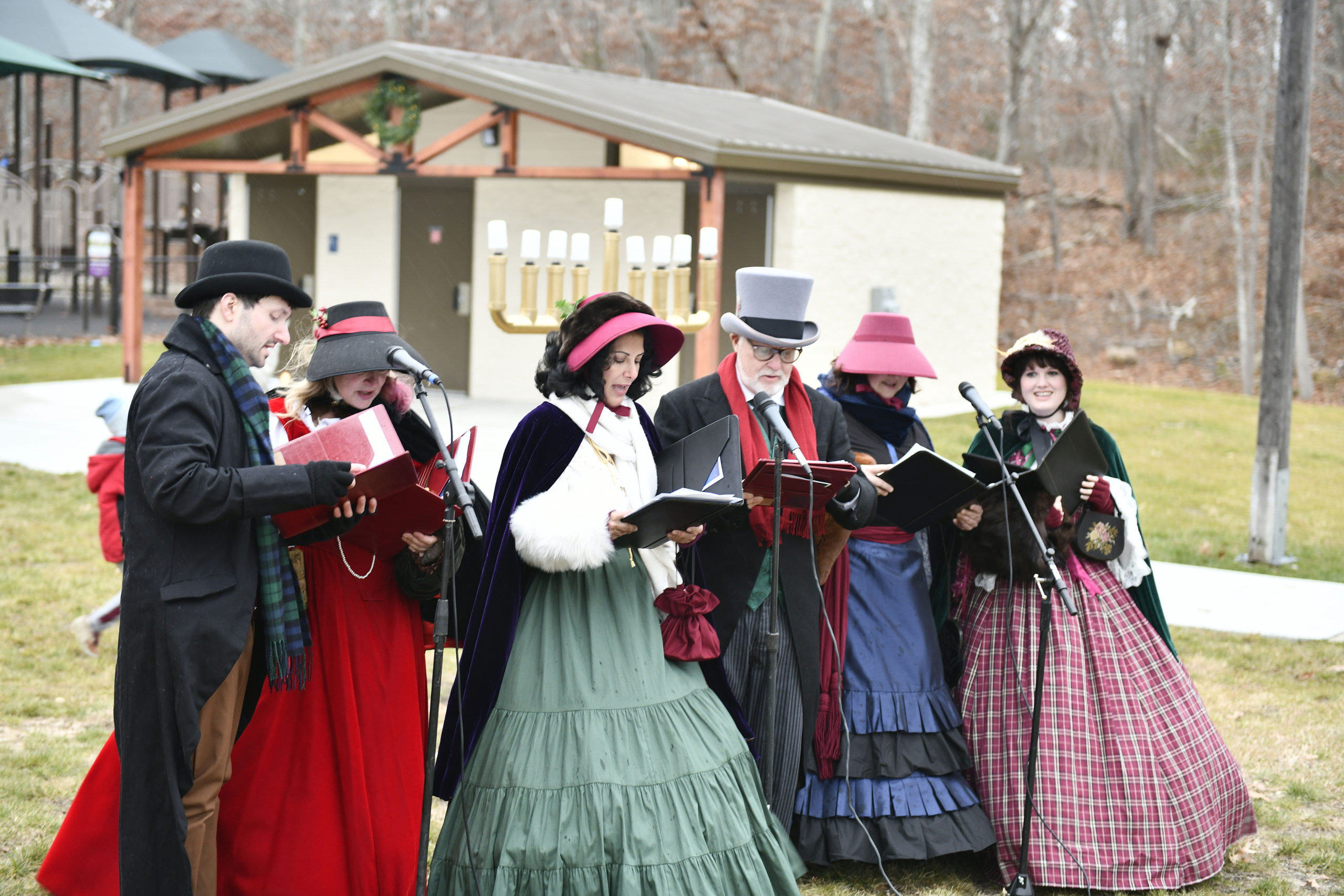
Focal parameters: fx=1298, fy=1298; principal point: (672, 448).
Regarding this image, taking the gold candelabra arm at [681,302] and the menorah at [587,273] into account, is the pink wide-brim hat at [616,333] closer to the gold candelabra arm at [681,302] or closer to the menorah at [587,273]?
the menorah at [587,273]

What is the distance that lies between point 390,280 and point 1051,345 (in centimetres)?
1153

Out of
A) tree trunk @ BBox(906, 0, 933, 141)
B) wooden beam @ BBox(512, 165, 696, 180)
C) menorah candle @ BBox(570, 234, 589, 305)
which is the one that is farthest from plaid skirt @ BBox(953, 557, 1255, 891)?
tree trunk @ BBox(906, 0, 933, 141)

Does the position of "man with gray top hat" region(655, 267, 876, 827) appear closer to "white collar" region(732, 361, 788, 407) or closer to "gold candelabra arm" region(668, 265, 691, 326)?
"white collar" region(732, 361, 788, 407)

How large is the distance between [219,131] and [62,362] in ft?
13.5

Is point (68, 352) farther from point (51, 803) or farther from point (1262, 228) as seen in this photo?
point (1262, 228)

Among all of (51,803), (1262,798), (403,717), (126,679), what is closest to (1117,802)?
(1262,798)

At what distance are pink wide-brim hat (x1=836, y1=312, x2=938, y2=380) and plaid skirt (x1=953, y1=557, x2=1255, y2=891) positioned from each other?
813 mm

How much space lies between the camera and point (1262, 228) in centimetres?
2558

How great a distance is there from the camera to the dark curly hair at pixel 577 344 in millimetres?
3615

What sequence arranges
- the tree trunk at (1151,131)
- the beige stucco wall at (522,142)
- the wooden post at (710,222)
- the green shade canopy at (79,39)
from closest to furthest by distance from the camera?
the wooden post at (710,222) < the beige stucco wall at (522,142) < the green shade canopy at (79,39) < the tree trunk at (1151,131)

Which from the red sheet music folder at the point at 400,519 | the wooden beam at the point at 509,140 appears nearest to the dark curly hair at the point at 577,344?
the red sheet music folder at the point at 400,519

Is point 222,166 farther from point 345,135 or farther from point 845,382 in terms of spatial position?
point 845,382

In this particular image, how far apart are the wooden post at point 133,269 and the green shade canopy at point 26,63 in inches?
113

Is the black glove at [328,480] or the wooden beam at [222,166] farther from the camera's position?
the wooden beam at [222,166]
